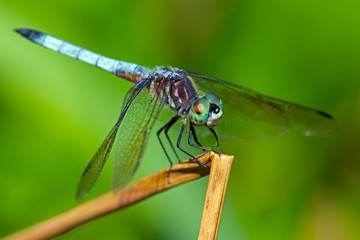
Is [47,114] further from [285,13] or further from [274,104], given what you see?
[285,13]

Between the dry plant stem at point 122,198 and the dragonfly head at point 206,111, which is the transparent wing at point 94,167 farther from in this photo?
the dragonfly head at point 206,111

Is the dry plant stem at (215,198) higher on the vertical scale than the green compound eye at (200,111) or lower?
lower

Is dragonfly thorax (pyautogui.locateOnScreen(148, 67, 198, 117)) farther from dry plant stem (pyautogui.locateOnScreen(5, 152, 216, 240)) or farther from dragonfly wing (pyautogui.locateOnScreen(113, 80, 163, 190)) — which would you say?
dry plant stem (pyautogui.locateOnScreen(5, 152, 216, 240))

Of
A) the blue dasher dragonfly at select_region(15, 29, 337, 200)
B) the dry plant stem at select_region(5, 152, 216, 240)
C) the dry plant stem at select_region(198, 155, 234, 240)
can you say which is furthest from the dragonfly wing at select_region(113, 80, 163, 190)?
the dry plant stem at select_region(198, 155, 234, 240)

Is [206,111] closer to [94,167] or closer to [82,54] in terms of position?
[94,167]

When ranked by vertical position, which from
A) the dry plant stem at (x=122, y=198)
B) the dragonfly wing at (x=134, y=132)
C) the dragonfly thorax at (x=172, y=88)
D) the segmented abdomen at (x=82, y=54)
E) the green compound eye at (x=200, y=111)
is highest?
the segmented abdomen at (x=82, y=54)

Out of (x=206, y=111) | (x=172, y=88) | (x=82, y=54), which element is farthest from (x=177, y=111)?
(x=82, y=54)

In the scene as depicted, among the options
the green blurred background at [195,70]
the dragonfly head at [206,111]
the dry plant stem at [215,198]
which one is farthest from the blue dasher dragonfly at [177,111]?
the dry plant stem at [215,198]
